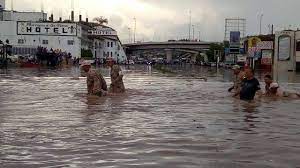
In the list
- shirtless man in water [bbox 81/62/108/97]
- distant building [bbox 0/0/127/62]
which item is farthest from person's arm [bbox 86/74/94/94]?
distant building [bbox 0/0/127/62]

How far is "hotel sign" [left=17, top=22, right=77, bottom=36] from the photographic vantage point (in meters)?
127

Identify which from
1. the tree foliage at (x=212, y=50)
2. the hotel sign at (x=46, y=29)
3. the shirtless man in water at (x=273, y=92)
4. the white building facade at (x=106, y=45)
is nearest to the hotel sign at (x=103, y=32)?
the white building facade at (x=106, y=45)

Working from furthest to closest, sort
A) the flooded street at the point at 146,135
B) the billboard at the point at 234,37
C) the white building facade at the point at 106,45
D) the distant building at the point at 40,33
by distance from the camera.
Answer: the white building facade at the point at 106,45 < the distant building at the point at 40,33 < the billboard at the point at 234,37 < the flooded street at the point at 146,135

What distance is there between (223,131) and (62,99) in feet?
28.4

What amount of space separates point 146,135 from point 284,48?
269 ft

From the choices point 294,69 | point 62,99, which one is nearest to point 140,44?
point 294,69

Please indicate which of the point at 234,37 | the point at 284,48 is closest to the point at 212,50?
the point at 234,37

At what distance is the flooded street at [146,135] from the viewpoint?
7598 mm

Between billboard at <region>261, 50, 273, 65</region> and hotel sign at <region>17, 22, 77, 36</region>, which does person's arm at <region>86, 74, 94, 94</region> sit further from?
hotel sign at <region>17, 22, 77, 36</region>

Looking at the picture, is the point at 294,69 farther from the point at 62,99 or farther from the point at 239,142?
the point at 239,142

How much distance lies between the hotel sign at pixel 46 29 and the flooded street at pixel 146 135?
113 metres

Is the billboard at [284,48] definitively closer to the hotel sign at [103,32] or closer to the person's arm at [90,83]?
the person's arm at [90,83]

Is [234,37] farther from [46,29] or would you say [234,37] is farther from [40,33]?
[40,33]

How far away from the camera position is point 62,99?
1809 cm
